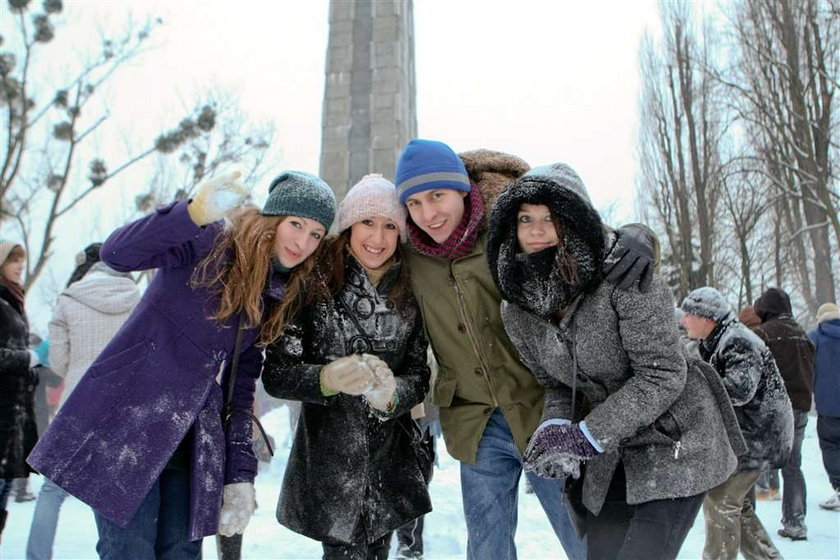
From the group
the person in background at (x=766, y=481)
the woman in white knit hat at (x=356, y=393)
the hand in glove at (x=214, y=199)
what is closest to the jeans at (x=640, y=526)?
the woman in white knit hat at (x=356, y=393)

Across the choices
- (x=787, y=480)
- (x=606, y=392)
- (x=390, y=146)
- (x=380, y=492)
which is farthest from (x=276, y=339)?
(x=390, y=146)

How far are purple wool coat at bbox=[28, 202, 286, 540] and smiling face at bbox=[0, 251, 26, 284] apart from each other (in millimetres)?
2229

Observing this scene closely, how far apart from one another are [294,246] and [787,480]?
488cm

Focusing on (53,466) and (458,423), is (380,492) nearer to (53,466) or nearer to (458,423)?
(458,423)

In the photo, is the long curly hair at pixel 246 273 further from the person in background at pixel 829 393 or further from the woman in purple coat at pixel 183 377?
the person in background at pixel 829 393

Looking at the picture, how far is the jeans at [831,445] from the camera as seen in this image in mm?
6027

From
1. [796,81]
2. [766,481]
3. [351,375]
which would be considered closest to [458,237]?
[351,375]

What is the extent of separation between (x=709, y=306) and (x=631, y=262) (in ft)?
7.85

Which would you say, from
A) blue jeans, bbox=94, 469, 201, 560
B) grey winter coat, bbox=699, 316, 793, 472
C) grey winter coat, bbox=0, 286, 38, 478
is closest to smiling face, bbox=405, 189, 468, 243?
blue jeans, bbox=94, 469, 201, 560

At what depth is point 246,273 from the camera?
7.30 ft

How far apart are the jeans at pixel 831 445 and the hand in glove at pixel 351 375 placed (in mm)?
5446

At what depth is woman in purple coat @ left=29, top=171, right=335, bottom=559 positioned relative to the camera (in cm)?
202

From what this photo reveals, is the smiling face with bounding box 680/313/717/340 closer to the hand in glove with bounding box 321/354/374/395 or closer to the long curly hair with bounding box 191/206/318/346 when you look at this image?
the hand in glove with bounding box 321/354/374/395

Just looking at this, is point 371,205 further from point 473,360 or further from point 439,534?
point 439,534
